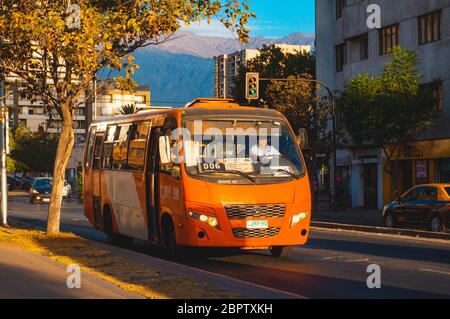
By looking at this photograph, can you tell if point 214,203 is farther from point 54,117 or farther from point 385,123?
point 385,123

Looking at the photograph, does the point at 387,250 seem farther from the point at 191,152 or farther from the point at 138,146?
the point at 138,146

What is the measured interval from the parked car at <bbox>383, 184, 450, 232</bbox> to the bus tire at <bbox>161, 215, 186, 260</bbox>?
39.7ft

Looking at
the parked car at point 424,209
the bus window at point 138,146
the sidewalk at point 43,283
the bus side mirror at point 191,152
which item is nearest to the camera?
the sidewalk at point 43,283

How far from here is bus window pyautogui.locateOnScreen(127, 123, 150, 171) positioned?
20031mm

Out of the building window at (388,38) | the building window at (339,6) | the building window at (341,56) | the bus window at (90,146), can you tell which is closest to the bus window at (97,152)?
the bus window at (90,146)

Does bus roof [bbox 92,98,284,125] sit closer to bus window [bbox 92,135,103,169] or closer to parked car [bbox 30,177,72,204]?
bus window [bbox 92,135,103,169]

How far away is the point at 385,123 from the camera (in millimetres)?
42125

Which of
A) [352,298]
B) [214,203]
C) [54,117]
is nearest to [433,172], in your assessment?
[54,117]

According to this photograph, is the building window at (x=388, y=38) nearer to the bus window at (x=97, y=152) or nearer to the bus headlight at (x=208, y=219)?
the bus window at (x=97, y=152)

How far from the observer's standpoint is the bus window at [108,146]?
22688 mm

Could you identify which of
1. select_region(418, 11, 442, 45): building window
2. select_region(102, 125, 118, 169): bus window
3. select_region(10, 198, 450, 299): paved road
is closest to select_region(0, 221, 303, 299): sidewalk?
select_region(10, 198, 450, 299): paved road

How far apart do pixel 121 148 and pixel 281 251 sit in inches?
198

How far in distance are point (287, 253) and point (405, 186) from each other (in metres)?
29.6

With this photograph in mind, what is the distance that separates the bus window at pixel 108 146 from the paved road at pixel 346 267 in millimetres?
2212
